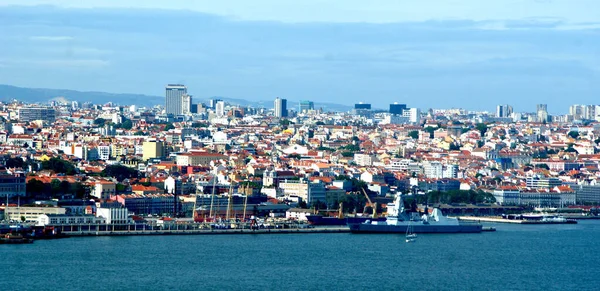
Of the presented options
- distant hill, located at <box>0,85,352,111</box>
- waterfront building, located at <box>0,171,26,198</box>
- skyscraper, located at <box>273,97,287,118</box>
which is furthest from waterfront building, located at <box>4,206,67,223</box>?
distant hill, located at <box>0,85,352,111</box>

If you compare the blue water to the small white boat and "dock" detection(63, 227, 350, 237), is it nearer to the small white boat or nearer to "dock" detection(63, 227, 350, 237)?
the small white boat

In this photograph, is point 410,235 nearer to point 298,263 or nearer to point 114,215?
point 114,215

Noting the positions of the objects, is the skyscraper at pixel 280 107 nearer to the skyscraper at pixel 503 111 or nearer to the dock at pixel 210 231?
the skyscraper at pixel 503 111

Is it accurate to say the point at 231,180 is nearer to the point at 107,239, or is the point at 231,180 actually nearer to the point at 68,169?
the point at 68,169

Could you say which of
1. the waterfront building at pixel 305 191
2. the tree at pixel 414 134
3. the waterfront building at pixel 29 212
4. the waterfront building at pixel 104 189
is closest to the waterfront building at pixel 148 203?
the waterfront building at pixel 104 189

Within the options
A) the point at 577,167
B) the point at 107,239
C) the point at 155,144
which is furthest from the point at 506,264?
the point at 577,167

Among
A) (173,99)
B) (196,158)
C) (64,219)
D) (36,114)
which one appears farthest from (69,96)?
(64,219)
